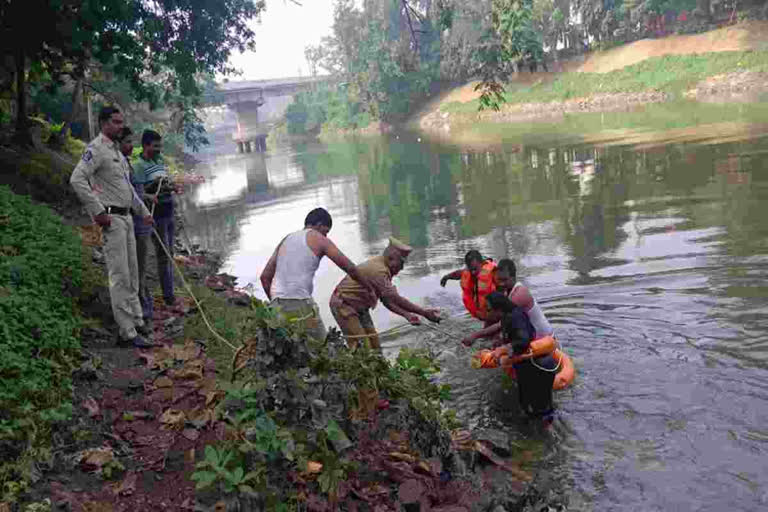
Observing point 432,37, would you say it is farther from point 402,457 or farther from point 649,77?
point 402,457

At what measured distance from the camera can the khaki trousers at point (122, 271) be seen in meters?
6.30

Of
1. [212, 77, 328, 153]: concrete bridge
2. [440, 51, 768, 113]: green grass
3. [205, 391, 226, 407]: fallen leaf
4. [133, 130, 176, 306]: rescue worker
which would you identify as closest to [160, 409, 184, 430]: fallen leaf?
[205, 391, 226, 407]: fallen leaf

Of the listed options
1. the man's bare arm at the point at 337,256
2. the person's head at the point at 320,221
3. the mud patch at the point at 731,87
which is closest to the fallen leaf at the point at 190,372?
the man's bare arm at the point at 337,256

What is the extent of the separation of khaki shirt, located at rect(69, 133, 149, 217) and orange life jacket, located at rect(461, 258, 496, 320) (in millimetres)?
4131

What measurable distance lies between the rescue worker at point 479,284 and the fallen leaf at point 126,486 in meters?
4.86

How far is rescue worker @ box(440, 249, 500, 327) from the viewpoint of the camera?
827 cm

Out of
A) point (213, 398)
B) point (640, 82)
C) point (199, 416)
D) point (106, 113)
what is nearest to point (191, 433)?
point (199, 416)

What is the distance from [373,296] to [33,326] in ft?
10.9

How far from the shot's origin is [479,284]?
841cm

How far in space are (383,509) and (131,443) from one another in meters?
1.91

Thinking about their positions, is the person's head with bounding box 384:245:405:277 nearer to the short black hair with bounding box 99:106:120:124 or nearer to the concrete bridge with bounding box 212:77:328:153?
the short black hair with bounding box 99:106:120:124

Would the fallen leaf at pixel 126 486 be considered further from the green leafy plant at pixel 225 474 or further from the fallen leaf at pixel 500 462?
the fallen leaf at pixel 500 462

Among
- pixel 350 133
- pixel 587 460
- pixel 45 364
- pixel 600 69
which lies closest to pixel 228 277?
pixel 45 364

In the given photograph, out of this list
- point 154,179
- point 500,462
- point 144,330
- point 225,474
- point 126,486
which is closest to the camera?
point 225,474
